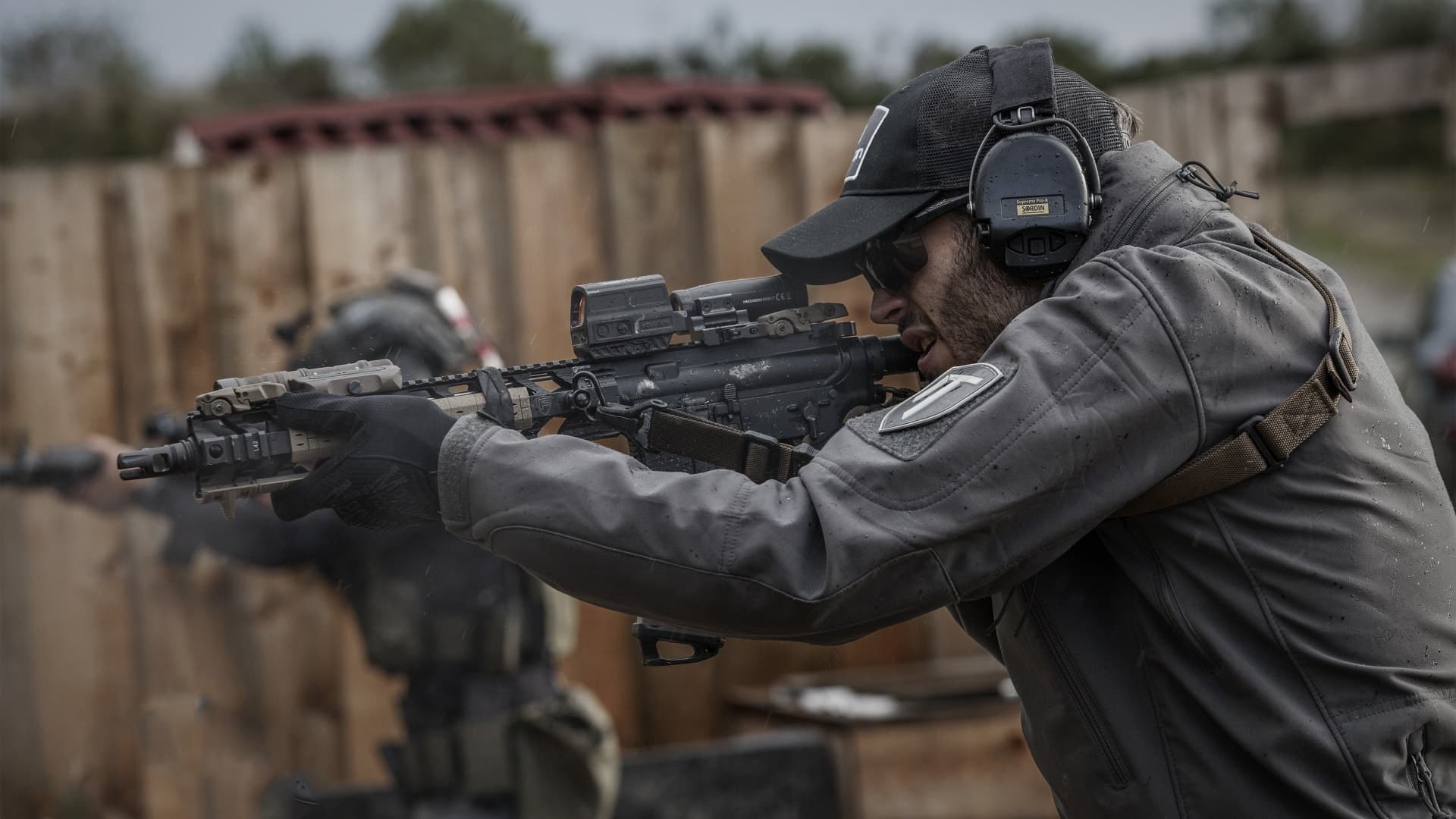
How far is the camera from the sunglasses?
2039mm

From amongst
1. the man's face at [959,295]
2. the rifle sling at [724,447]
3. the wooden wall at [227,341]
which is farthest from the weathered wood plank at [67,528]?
the man's face at [959,295]

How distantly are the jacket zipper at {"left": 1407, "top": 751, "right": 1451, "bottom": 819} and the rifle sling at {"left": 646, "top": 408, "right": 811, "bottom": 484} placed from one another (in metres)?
0.99

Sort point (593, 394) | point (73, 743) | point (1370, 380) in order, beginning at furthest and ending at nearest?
point (73, 743), point (593, 394), point (1370, 380)

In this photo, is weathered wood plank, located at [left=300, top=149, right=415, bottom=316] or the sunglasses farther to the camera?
weathered wood plank, located at [left=300, top=149, right=415, bottom=316]

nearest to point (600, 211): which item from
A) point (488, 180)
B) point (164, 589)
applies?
point (488, 180)

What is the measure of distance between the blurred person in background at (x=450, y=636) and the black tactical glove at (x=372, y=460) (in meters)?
2.11

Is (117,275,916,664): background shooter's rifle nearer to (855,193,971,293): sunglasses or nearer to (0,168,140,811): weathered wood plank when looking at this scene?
(855,193,971,293): sunglasses

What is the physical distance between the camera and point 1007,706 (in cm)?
473

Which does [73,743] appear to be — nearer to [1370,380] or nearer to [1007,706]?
[1007,706]

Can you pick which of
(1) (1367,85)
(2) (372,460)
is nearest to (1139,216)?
(2) (372,460)

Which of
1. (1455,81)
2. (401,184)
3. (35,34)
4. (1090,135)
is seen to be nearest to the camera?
(1090,135)

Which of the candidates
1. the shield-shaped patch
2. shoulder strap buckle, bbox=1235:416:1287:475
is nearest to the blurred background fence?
the shield-shaped patch

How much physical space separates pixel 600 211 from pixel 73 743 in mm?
2755

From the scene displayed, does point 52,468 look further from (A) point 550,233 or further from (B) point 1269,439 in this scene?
(B) point 1269,439
